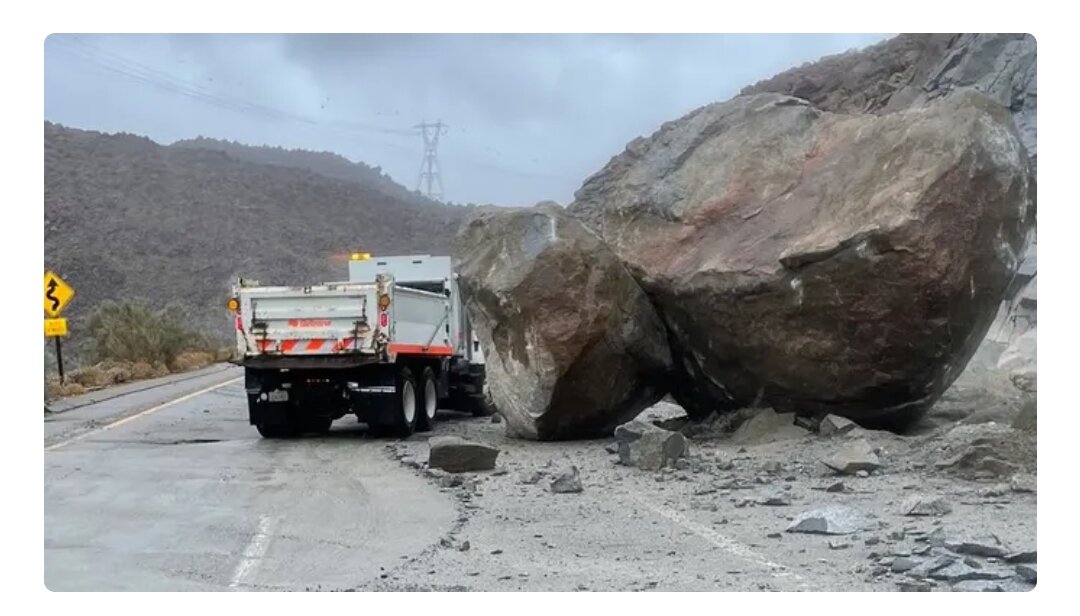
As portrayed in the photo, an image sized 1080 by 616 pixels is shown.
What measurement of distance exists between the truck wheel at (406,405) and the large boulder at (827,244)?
3.80 meters

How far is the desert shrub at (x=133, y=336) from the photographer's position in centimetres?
3459

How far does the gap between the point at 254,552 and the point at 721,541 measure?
3231 millimetres

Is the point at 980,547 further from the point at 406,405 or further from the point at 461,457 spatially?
the point at 406,405

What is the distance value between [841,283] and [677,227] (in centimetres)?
224

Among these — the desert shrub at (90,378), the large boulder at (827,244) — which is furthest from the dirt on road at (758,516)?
the desert shrub at (90,378)

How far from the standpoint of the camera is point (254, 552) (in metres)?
7.17

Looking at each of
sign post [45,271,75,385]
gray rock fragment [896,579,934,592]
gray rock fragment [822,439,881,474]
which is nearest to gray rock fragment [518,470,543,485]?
gray rock fragment [822,439,881,474]

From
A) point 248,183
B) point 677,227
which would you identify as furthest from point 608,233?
point 248,183

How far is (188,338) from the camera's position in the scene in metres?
39.2

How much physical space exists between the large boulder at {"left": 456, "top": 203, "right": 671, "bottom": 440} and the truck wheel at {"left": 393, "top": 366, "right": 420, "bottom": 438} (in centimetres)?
180

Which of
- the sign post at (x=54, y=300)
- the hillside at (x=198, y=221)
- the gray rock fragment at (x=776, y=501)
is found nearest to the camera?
the gray rock fragment at (x=776, y=501)

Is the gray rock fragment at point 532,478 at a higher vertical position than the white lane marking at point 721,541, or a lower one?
lower

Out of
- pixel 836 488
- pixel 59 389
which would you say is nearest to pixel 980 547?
pixel 836 488

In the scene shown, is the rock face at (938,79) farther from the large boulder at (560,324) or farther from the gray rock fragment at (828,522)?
the gray rock fragment at (828,522)
